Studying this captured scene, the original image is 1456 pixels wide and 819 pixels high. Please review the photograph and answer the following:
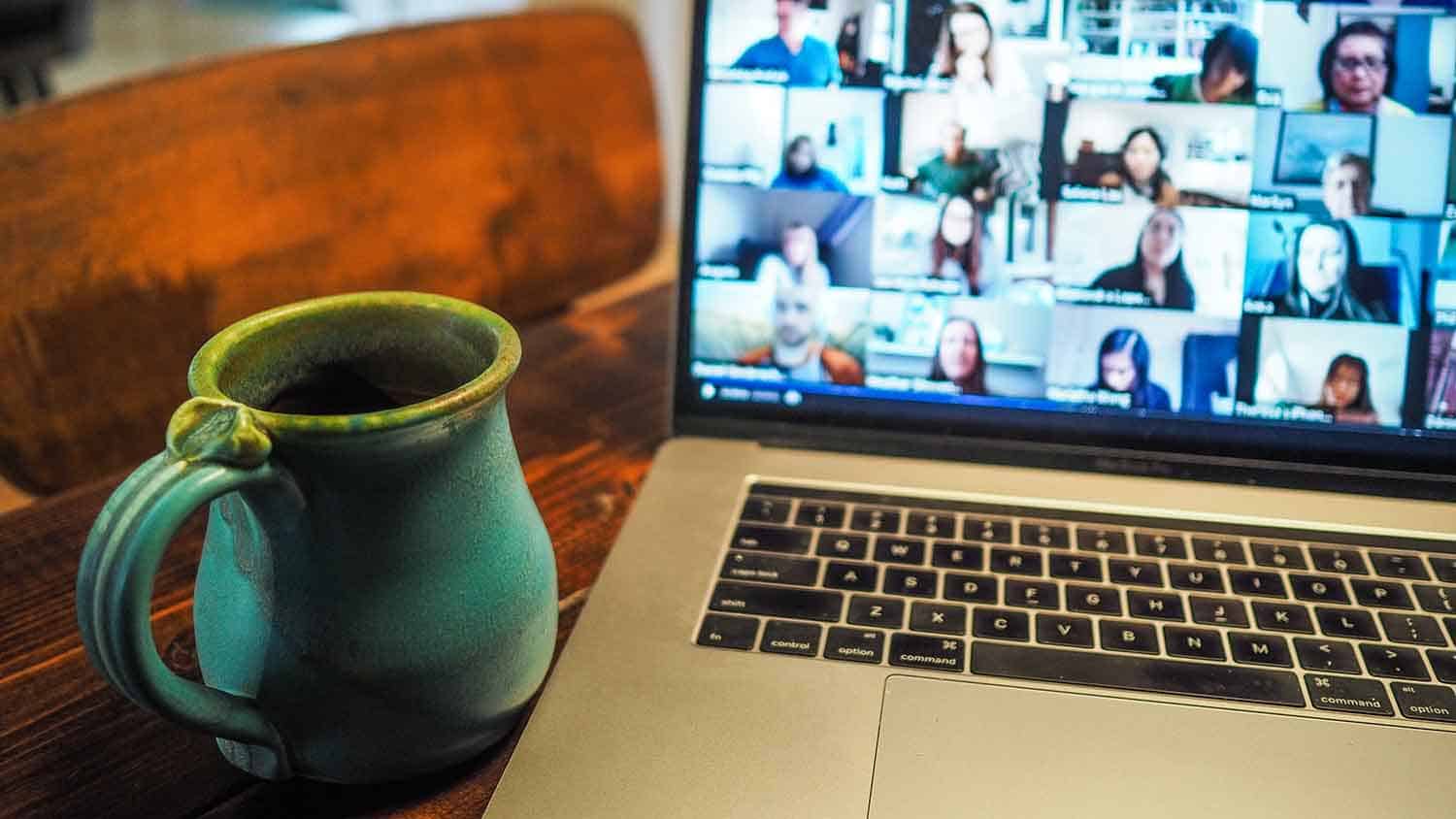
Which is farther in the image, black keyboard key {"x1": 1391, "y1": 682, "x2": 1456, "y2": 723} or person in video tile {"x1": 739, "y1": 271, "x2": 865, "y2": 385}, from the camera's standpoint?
person in video tile {"x1": 739, "y1": 271, "x2": 865, "y2": 385}

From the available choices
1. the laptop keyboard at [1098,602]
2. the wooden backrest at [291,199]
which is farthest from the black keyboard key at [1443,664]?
the wooden backrest at [291,199]

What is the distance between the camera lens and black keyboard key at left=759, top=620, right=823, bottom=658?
0.47 metres

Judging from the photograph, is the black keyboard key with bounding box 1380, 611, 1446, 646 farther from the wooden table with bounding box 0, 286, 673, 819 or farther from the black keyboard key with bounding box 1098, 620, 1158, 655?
the wooden table with bounding box 0, 286, 673, 819

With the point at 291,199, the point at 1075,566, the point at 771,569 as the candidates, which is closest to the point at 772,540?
the point at 771,569

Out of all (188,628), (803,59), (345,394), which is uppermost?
(803,59)

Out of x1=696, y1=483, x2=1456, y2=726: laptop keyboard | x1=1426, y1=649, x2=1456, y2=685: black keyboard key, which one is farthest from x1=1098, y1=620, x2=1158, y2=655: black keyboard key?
x1=1426, y1=649, x2=1456, y2=685: black keyboard key

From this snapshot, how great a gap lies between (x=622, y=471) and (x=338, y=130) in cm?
50

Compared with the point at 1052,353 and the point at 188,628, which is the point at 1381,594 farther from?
the point at 188,628

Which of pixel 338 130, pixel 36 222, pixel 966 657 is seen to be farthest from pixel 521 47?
pixel 966 657

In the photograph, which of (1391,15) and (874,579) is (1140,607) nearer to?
(874,579)

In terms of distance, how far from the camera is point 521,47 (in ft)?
3.64

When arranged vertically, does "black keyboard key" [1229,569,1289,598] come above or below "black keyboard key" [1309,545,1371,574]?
below

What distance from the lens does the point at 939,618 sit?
0.49 metres

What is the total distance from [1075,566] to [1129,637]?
51mm
